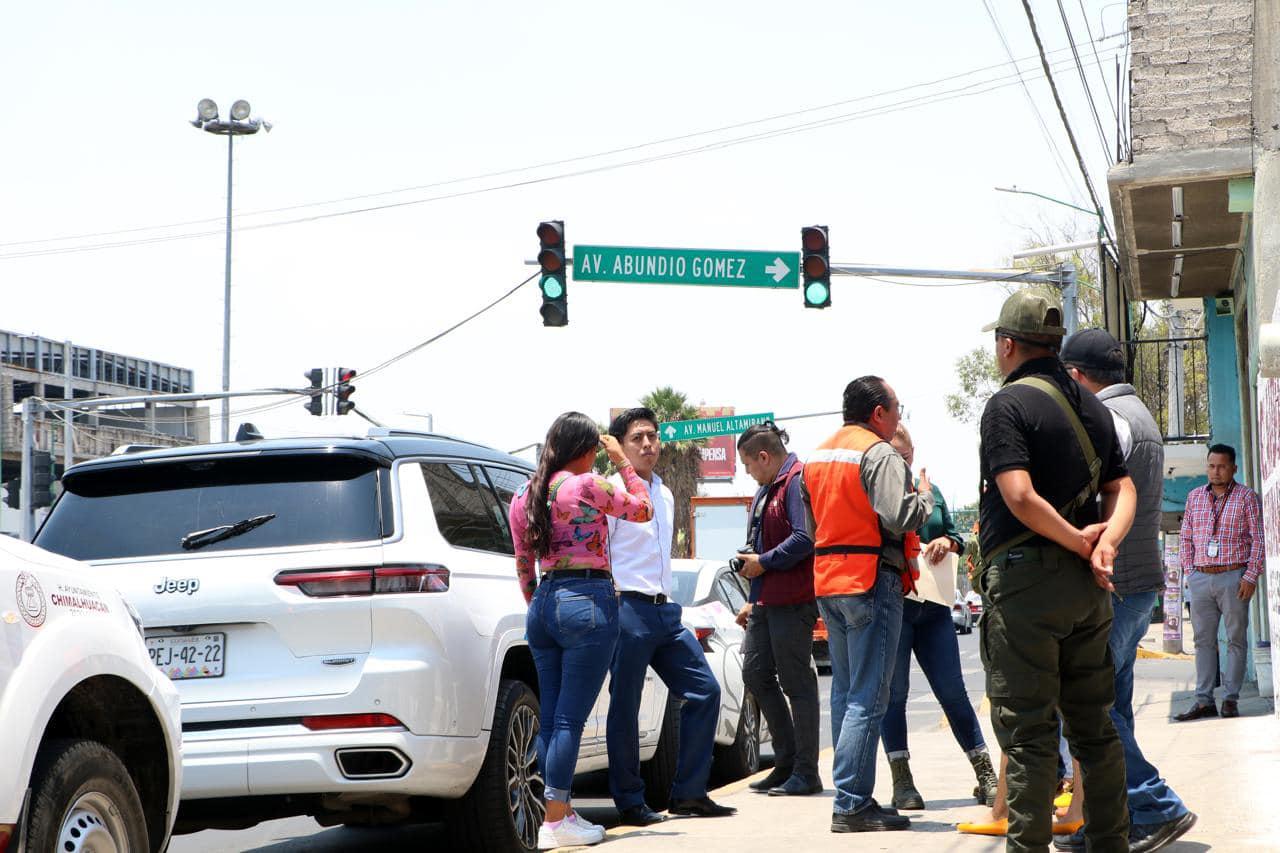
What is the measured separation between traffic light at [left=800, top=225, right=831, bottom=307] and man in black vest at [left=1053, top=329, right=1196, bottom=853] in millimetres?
11167

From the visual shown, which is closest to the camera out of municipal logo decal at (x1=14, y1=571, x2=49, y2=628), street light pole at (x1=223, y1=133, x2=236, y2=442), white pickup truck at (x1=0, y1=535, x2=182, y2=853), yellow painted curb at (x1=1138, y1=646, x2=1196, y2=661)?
white pickup truck at (x1=0, y1=535, x2=182, y2=853)

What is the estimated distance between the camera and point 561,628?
21.0ft

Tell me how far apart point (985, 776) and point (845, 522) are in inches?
59.7

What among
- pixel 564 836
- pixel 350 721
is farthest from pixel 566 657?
pixel 350 721

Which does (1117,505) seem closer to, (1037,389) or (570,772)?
(1037,389)

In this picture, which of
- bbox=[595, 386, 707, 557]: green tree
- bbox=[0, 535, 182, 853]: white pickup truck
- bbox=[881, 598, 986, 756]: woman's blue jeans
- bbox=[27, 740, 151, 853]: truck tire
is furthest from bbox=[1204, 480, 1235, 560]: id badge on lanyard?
bbox=[595, 386, 707, 557]: green tree

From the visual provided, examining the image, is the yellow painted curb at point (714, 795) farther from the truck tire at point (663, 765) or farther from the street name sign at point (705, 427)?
the street name sign at point (705, 427)

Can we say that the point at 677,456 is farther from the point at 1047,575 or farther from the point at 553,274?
the point at 1047,575

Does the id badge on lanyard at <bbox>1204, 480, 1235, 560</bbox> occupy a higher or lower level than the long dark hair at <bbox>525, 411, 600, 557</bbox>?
lower

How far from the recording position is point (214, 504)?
605cm

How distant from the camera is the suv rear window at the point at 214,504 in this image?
5957 millimetres

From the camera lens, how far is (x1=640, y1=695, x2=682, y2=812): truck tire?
27.6 feet

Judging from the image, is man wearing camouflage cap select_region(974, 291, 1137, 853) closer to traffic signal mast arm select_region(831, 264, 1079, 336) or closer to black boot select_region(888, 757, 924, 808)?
black boot select_region(888, 757, 924, 808)

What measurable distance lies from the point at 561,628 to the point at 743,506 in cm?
2436
